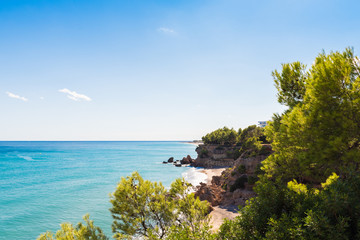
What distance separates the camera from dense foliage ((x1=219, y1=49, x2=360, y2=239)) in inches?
277

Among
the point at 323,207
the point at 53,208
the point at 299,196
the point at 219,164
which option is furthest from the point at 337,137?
the point at 219,164

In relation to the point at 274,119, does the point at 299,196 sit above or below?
below

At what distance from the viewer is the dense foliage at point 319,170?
703cm

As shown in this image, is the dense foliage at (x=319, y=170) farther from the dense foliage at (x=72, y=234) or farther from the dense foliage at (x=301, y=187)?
the dense foliage at (x=72, y=234)

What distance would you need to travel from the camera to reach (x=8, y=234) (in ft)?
89.7

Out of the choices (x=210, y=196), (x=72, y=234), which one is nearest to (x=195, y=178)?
(x=210, y=196)

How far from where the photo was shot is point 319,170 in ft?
47.5

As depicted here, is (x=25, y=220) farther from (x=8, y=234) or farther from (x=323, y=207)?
(x=323, y=207)

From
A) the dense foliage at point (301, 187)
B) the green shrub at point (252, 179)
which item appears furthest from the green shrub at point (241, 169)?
the dense foliage at point (301, 187)

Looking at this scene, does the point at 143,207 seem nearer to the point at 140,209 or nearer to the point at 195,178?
the point at 140,209

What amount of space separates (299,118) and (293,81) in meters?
7.75

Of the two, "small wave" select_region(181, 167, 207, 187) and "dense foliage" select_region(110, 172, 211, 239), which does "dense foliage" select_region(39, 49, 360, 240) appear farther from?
"small wave" select_region(181, 167, 207, 187)

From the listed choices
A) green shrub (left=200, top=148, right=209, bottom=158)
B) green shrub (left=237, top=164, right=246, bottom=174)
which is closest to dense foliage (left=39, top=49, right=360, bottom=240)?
→ green shrub (left=237, top=164, right=246, bottom=174)

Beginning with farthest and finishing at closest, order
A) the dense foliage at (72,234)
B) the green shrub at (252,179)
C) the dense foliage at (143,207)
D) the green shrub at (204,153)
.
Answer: the green shrub at (204,153)
the green shrub at (252,179)
the dense foliage at (143,207)
the dense foliage at (72,234)
